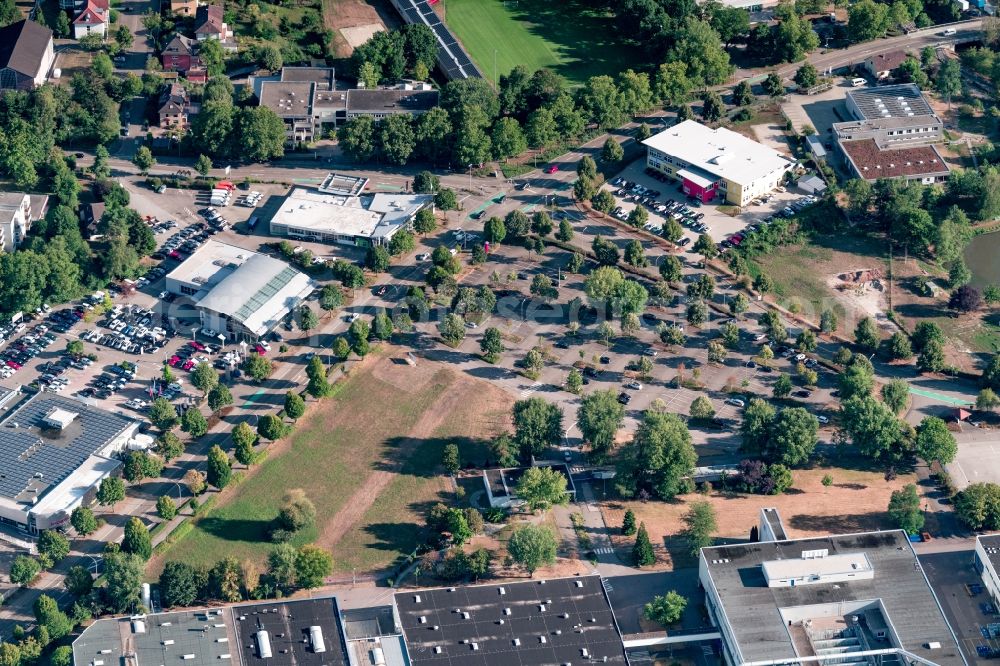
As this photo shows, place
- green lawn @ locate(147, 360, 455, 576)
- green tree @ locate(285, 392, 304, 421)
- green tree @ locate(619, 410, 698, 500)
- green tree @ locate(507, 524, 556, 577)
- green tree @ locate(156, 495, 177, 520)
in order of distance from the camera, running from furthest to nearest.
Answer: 1. green tree @ locate(285, 392, 304, 421)
2. green tree @ locate(619, 410, 698, 500)
3. green tree @ locate(156, 495, 177, 520)
4. green lawn @ locate(147, 360, 455, 576)
5. green tree @ locate(507, 524, 556, 577)

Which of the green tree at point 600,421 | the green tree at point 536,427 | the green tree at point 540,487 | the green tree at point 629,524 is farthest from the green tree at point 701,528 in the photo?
the green tree at point 536,427

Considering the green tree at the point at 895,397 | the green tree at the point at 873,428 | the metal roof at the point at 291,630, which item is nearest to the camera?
the metal roof at the point at 291,630

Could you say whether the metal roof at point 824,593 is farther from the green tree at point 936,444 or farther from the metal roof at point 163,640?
the metal roof at point 163,640

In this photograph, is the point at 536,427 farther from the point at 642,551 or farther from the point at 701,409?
the point at 642,551

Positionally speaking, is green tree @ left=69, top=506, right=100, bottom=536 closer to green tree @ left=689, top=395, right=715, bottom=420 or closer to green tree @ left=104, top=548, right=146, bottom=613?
green tree @ left=104, top=548, right=146, bottom=613

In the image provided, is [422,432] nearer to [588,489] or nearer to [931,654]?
[588,489]

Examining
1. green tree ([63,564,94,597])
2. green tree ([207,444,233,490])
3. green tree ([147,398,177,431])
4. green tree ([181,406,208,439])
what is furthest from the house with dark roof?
green tree ([207,444,233,490])
